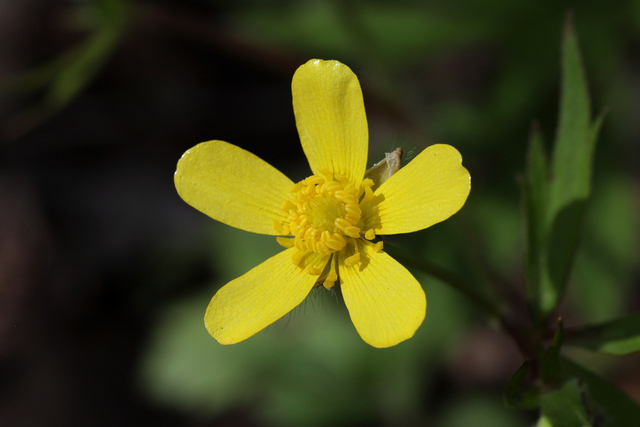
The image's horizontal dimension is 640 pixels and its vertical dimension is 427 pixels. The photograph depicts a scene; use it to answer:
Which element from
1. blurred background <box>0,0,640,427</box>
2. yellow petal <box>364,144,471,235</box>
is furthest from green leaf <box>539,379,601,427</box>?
blurred background <box>0,0,640,427</box>

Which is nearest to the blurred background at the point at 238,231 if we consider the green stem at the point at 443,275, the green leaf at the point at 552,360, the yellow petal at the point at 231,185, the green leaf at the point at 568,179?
the green leaf at the point at 568,179

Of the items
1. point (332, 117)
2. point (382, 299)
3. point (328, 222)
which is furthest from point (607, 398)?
point (332, 117)

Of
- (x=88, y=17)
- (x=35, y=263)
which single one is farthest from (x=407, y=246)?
(x=35, y=263)

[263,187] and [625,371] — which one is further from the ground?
[263,187]

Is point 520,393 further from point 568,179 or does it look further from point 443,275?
point 568,179

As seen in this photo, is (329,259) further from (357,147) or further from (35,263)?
(35,263)

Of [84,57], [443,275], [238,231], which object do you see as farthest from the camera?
[238,231]
